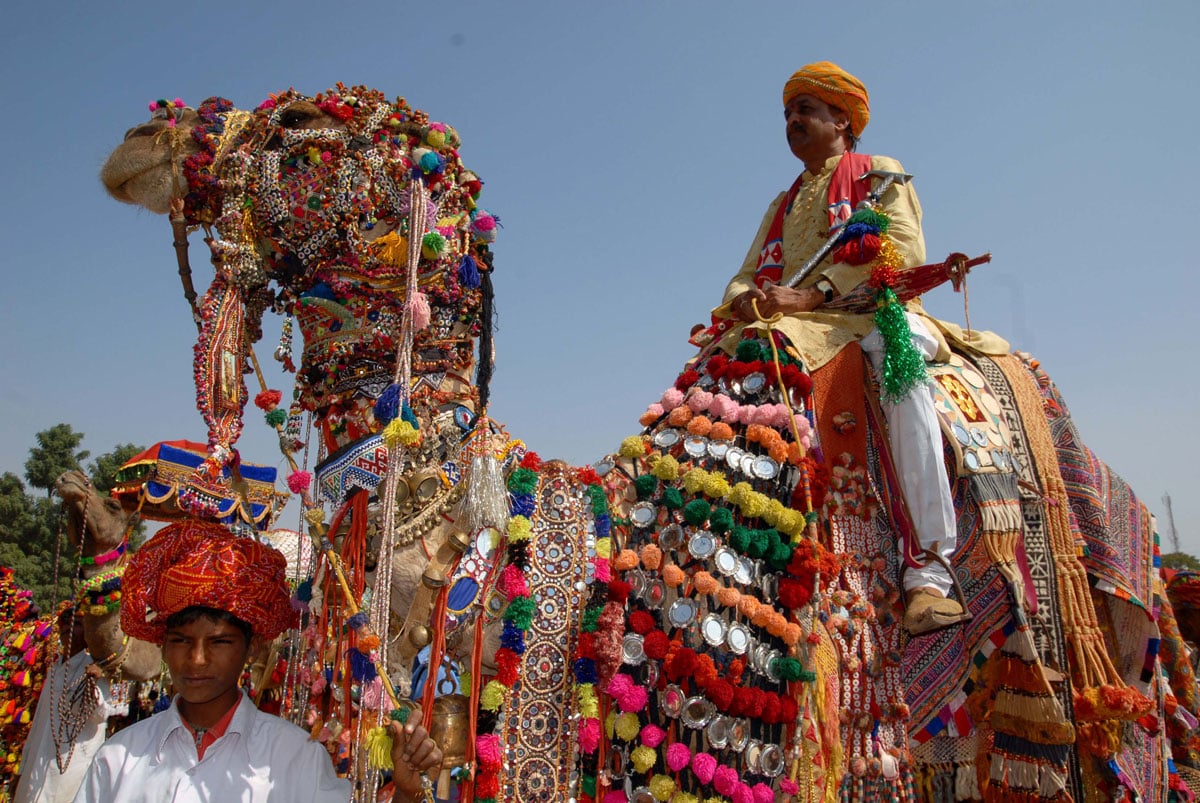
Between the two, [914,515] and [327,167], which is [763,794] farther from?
[327,167]

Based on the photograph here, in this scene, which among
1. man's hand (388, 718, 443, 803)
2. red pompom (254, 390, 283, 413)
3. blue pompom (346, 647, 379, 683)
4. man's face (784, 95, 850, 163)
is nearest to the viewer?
man's hand (388, 718, 443, 803)

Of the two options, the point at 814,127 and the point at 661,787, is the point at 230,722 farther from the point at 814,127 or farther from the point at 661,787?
the point at 814,127

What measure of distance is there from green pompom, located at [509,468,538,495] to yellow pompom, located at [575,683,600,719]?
2.09ft

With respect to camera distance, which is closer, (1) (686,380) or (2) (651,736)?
(2) (651,736)

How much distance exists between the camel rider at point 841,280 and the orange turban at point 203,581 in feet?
7.02

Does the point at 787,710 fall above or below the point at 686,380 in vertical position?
below

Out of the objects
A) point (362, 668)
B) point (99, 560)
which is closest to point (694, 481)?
point (362, 668)

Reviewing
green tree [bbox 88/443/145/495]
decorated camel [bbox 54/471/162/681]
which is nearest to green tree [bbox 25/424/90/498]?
green tree [bbox 88/443/145/495]

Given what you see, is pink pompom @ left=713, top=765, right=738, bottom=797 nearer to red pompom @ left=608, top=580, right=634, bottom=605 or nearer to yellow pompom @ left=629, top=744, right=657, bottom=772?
yellow pompom @ left=629, top=744, right=657, bottom=772

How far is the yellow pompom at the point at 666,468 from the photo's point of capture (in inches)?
117

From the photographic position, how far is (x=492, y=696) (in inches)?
101

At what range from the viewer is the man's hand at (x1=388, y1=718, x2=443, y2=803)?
7.13ft

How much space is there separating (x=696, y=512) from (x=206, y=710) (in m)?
1.62

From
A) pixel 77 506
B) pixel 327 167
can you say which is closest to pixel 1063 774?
pixel 327 167
